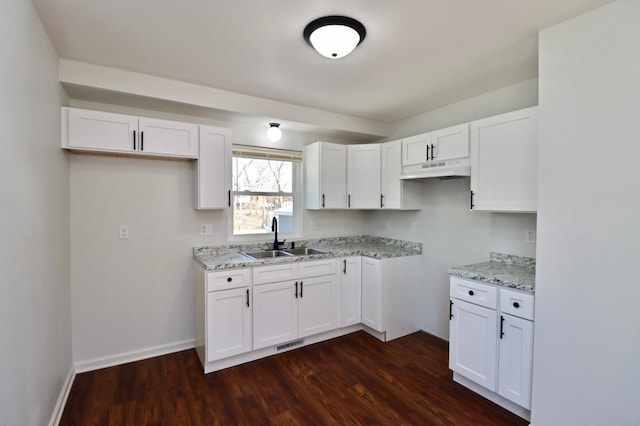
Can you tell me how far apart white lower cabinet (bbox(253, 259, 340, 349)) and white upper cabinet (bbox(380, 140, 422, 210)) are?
3.06 ft

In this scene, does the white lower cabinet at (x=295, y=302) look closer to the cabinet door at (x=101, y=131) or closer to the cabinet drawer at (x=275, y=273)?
the cabinet drawer at (x=275, y=273)

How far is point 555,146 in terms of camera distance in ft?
6.00

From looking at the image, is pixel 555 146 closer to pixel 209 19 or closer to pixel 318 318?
pixel 209 19

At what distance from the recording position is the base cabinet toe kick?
2625 millimetres

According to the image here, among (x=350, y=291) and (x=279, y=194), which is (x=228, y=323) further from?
(x=279, y=194)

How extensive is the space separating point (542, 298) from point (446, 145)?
59.5 inches

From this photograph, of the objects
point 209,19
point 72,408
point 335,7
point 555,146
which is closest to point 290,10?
point 335,7

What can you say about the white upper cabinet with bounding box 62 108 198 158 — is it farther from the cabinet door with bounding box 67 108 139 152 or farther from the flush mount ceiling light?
the flush mount ceiling light

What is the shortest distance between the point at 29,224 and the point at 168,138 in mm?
1297

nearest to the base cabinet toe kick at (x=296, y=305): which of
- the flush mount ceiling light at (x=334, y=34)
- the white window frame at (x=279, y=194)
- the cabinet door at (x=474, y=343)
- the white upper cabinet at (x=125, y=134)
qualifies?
the white window frame at (x=279, y=194)

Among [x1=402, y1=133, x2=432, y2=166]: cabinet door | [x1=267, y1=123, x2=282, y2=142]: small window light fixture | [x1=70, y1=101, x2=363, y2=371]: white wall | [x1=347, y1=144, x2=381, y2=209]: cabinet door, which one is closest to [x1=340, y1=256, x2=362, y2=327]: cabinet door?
[x1=347, y1=144, x2=381, y2=209]: cabinet door

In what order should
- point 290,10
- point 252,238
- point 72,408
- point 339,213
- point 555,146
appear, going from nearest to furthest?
1. point 290,10
2. point 555,146
3. point 72,408
4. point 252,238
5. point 339,213

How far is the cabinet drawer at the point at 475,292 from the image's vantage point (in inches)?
86.8

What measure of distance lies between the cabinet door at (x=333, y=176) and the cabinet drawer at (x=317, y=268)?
0.71 meters
